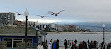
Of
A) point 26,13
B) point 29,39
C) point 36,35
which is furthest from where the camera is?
point 29,39

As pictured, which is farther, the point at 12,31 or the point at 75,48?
the point at 12,31

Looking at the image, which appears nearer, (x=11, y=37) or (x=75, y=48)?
(x=75, y=48)

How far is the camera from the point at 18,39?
101ft

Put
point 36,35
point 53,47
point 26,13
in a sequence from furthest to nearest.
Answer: point 36,35 → point 53,47 → point 26,13

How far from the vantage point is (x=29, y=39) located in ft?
104

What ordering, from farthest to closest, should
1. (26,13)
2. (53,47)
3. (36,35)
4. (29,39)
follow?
(29,39) < (36,35) < (53,47) < (26,13)

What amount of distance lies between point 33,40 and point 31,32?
97 cm

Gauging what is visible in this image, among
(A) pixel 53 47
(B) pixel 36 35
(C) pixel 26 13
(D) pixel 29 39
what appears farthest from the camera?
(D) pixel 29 39

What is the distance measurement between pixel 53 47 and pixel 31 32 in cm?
556

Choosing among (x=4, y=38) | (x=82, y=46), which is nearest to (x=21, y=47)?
(x=82, y=46)

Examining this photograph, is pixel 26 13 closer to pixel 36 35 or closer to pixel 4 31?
pixel 36 35

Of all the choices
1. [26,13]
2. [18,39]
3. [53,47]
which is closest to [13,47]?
[18,39]

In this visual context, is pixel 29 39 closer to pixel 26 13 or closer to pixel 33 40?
pixel 33 40

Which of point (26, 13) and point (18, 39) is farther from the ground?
point (26, 13)
